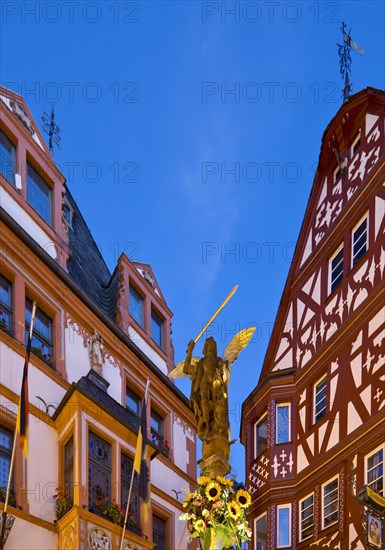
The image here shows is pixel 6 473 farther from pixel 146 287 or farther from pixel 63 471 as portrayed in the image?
pixel 146 287

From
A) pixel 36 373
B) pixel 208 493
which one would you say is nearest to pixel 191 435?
pixel 36 373

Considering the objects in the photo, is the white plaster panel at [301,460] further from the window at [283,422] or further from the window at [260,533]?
the window at [260,533]

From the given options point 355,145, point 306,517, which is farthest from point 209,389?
point 355,145

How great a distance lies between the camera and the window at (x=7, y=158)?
19.8 m

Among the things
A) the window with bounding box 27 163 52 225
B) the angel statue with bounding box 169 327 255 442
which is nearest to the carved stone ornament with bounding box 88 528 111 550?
the angel statue with bounding box 169 327 255 442

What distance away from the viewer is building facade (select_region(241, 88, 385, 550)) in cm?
2162

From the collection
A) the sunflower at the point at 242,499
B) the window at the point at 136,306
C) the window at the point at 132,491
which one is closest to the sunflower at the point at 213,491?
the sunflower at the point at 242,499

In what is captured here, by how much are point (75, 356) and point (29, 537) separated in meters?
4.55

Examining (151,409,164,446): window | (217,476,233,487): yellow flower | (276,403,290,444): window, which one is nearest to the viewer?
(217,476,233,487): yellow flower

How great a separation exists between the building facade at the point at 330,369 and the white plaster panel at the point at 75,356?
19.2 feet

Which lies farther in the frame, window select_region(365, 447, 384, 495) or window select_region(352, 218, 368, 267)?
window select_region(352, 218, 368, 267)

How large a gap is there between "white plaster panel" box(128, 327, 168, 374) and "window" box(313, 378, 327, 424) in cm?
385

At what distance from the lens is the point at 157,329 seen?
26266mm

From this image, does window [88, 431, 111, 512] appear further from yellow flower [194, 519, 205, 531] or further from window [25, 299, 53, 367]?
yellow flower [194, 519, 205, 531]
